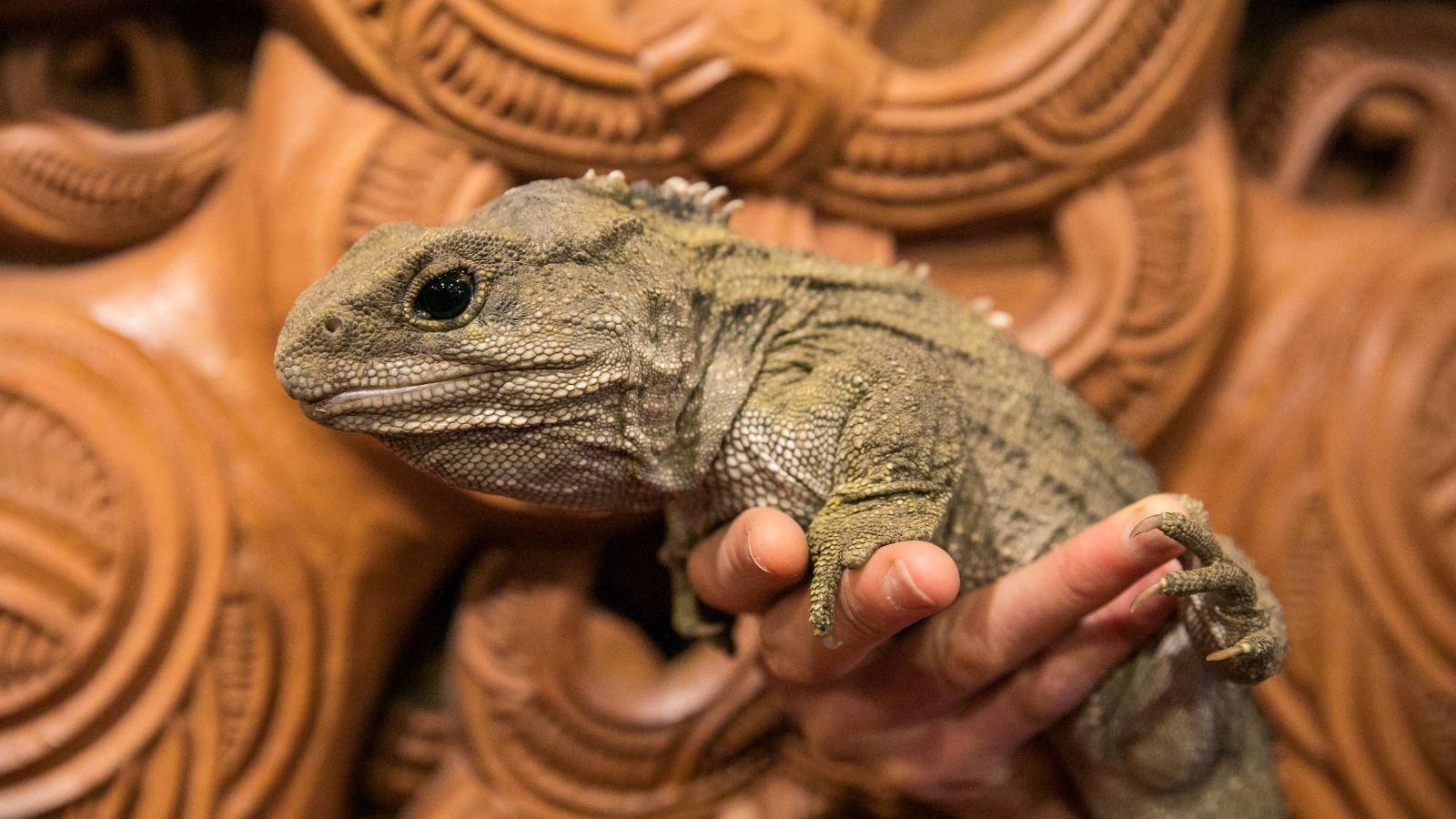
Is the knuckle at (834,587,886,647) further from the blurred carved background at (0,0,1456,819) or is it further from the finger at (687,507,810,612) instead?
the blurred carved background at (0,0,1456,819)

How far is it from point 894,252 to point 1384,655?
117cm

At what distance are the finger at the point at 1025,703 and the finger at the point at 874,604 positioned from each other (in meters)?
0.26

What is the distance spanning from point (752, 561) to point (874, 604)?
0.13m

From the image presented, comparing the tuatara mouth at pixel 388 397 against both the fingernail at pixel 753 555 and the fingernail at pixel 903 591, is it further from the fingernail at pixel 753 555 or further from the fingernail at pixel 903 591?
the fingernail at pixel 903 591

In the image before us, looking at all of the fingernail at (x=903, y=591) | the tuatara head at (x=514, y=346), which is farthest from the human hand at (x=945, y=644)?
the tuatara head at (x=514, y=346)

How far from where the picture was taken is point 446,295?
0.81 m

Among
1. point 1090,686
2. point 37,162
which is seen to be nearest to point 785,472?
point 1090,686

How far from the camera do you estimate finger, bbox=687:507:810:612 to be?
818 millimetres

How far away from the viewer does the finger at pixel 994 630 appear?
884mm

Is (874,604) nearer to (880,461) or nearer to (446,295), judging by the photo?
(880,461)

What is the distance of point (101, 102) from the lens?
59.5 inches

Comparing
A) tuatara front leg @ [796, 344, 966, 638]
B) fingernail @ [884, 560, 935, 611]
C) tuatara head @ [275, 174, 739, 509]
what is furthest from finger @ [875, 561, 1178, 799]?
tuatara head @ [275, 174, 739, 509]

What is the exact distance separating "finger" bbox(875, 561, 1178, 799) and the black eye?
760 millimetres

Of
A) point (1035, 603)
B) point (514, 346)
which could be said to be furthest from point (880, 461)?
point (514, 346)
